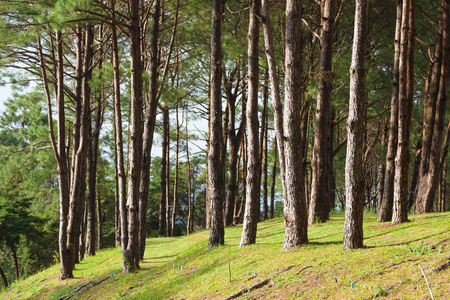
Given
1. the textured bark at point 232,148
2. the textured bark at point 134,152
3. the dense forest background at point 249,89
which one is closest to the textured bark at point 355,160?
the dense forest background at point 249,89

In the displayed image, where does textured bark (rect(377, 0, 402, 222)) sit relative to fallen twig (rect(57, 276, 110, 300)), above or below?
above

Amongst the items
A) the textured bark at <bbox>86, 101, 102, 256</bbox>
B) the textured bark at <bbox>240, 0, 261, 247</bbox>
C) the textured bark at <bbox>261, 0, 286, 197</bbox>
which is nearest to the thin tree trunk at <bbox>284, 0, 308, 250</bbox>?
the textured bark at <bbox>261, 0, 286, 197</bbox>

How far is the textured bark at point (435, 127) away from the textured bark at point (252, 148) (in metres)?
5.64

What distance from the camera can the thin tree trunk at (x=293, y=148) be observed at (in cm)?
764

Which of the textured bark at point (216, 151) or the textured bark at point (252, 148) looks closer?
the textured bark at point (252, 148)

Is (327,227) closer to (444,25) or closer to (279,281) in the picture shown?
(279,281)

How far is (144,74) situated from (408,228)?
845 centimetres

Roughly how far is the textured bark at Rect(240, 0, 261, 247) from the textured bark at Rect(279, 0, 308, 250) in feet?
4.37

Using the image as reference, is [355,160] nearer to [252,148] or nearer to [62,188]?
[252,148]

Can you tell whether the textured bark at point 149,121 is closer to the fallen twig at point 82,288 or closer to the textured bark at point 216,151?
the fallen twig at point 82,288

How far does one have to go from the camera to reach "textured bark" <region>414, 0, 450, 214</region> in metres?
11.6

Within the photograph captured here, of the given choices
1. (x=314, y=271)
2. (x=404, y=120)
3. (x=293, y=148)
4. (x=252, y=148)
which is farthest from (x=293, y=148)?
(x=404, y=120)

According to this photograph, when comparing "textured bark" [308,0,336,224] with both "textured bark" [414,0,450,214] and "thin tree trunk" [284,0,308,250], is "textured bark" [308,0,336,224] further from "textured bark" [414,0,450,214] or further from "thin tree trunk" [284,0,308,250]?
"thin tree trunk" [284,0,308,250]

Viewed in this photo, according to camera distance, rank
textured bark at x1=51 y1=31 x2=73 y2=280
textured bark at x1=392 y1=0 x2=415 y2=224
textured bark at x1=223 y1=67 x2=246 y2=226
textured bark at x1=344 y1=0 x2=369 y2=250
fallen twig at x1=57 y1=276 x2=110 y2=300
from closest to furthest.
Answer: textured bark at x1=344 y1=0 x2=369 y2=250 → textured bark at x1=392 y1=0 x2=415 y2=224 → fallen twig at x1=57 y1=276 x2=110 y2=300 → textured bark at x1=51 y1=31 x2=73 y2=280 → textured bark at x1=223 y1=67 x2=246 y2=226
